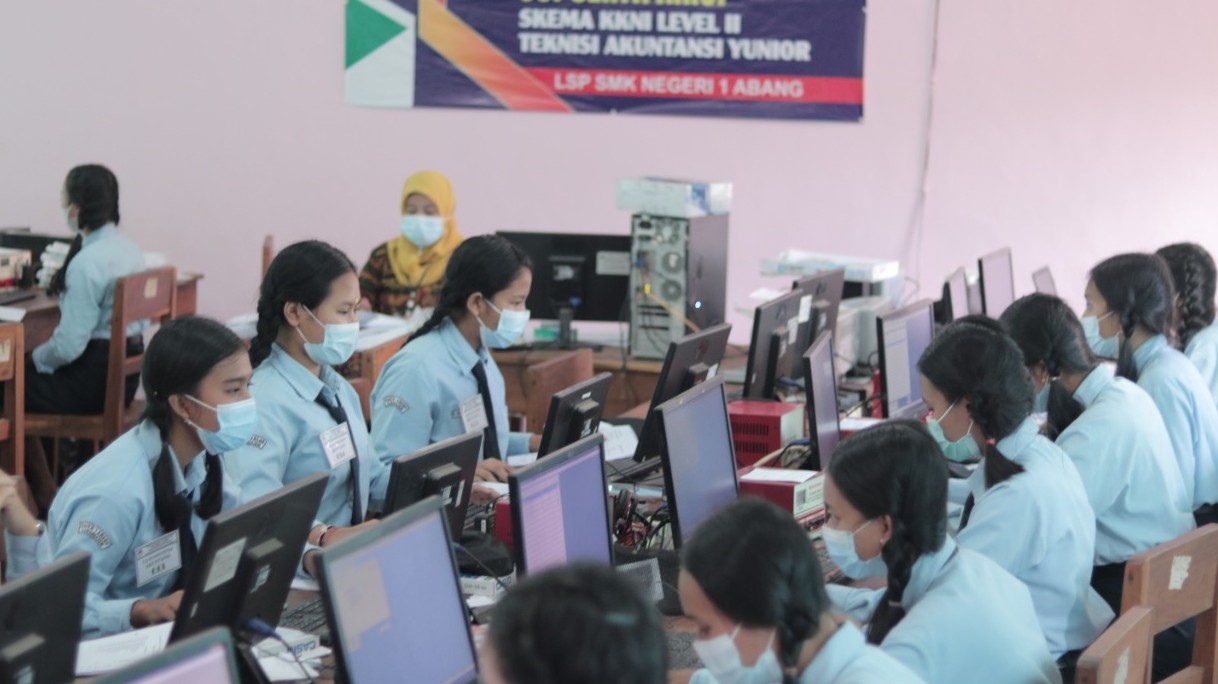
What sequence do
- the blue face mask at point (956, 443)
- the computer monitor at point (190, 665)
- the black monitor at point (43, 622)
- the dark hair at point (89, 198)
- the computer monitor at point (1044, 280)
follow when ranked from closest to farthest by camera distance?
the computer monitor at point (190, 665) < the black monitor at point (43, 622) < the blue face mask at point (956, 443) < the dark hair at point (89, 198) < the computer monitor at point (1044, 280)

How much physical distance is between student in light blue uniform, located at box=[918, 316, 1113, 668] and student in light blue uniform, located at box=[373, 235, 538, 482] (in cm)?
114

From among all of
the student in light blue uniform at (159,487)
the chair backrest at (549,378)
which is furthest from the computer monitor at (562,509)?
the chair backrest at (549,378)

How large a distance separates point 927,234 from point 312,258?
3911 millimetres

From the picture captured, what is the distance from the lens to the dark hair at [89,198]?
5.46 meters

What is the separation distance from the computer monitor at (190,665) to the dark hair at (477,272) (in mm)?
2160

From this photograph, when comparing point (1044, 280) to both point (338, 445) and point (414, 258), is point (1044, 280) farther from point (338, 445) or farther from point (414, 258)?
point (338, 445)

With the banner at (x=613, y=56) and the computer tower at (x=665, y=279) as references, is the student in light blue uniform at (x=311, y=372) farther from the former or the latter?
the banner at (x=613, y=56)

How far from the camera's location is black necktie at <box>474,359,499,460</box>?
3598mm

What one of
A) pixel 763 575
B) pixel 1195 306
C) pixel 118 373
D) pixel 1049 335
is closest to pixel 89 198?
pixel 118 373

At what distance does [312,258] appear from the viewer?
10.3ft

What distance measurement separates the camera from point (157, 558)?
2.54 metres

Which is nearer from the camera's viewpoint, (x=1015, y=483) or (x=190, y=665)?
(x=190, y=665)

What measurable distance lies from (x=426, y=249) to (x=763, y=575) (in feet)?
13.6

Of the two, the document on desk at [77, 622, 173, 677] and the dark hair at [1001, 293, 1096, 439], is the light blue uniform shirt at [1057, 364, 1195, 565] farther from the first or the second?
the document on desk at [77, 622, 173, 677]
